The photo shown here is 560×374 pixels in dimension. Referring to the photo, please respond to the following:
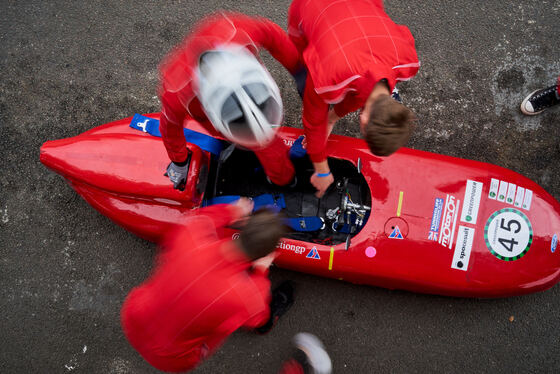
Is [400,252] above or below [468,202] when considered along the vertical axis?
below

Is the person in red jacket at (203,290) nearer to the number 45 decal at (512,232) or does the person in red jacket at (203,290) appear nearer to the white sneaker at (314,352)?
the white sneaker at (314,352)

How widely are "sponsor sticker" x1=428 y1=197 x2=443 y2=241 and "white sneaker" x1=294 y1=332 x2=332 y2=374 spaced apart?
4.18 ft

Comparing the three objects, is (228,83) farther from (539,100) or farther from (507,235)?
(539,100)

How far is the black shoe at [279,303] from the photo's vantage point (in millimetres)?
2943

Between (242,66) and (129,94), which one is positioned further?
(129,94)

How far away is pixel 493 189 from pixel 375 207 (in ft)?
2.64

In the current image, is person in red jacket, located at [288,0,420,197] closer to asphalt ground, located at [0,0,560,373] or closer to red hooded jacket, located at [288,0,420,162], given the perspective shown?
red hooded jacket, located at [288,0,420,162]

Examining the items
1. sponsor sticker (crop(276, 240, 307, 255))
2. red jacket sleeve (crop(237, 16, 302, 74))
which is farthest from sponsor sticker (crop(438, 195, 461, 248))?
red jacket sleeve (crop(237, 16, 302, 74))

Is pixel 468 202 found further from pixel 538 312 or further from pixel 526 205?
pixel 538 312

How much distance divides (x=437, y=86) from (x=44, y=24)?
140 inches

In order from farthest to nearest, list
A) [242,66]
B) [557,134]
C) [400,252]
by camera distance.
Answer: [557,134] < [400,252] < [242,66]

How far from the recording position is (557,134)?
124 inches

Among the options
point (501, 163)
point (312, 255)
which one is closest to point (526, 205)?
point (501, 163)

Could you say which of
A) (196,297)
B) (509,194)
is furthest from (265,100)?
(509,194)
